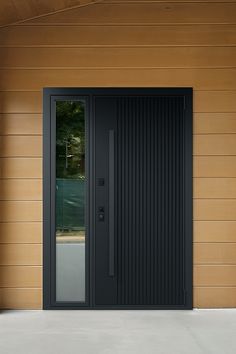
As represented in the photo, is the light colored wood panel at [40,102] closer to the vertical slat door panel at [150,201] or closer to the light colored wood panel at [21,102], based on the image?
the light colored wood panel at [21,102]

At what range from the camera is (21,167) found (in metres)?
5.16

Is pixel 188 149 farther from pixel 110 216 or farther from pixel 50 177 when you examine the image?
pixel 50 177

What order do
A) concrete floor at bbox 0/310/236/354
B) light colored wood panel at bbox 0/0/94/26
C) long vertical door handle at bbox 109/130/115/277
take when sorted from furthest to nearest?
long vertical door handle at bbox 109/130/115/277 < light colored wood panel at bbox 0/0/94/26 < concrete floor at bbox 0/310/236/354

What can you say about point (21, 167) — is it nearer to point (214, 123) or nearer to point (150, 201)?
point (150, 201)

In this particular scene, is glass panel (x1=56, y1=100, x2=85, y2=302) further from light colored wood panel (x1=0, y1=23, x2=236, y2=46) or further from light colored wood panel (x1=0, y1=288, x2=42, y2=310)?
light colored wood panel (x1=0, y1=23, x2=236, y2=46)

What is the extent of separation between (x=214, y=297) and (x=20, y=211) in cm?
198

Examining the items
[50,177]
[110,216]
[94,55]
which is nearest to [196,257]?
[110,216]

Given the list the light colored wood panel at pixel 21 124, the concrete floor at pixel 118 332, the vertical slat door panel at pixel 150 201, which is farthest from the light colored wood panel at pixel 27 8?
the concrete floor at pixel 118 332

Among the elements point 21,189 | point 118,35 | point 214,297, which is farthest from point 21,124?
point 214,297

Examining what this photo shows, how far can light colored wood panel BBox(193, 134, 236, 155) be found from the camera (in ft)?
16.9

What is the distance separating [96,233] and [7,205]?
873mm

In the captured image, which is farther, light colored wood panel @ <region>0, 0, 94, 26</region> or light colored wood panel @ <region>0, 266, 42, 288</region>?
light colored wood panel @ <region>0, 266, 42, 288</region>

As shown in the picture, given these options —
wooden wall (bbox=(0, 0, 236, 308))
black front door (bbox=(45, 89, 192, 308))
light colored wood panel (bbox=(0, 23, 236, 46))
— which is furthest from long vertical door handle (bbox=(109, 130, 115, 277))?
light colored wood panel (bbox=(0, 23, 236, 46))

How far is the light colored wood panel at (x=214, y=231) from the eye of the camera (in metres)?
5.13
